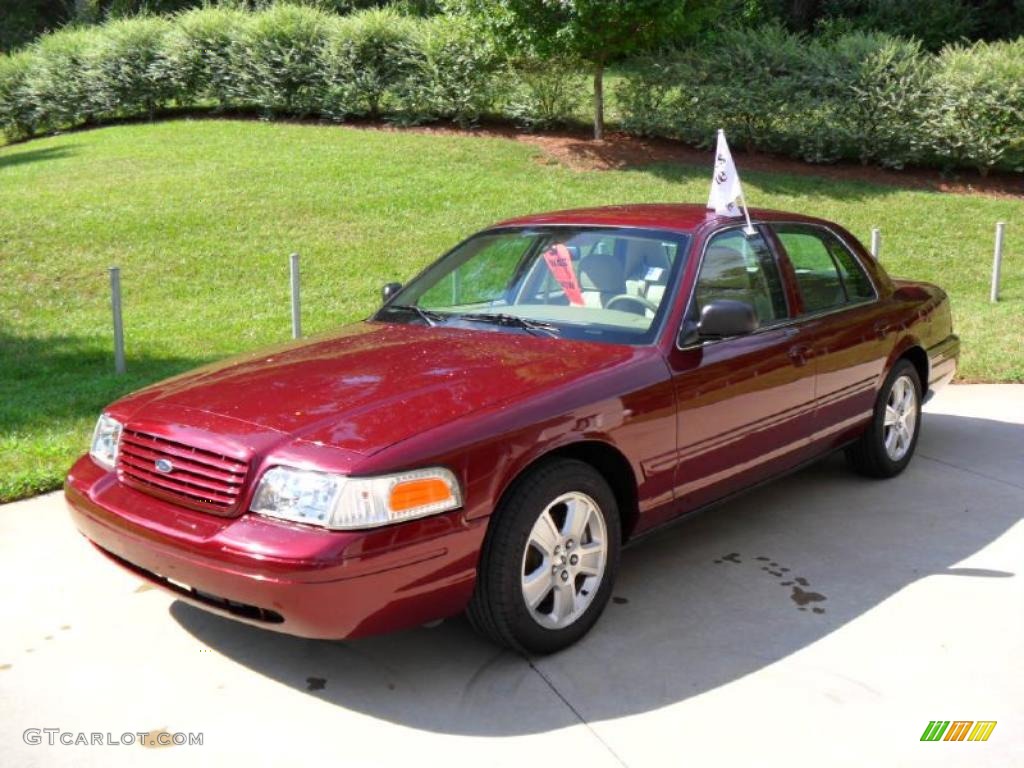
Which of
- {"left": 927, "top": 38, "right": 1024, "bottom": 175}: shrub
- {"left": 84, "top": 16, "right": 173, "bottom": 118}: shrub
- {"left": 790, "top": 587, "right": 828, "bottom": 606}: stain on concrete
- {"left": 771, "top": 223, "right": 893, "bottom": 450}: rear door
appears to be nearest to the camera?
{"left": 790, "top": 587, "right": 828, "bottom": 606}: stain on concrete

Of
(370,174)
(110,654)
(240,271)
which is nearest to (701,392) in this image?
(110,654)

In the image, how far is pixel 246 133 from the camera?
64.2 feet

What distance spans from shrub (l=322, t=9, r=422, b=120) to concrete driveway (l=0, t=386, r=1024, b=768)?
625 inches

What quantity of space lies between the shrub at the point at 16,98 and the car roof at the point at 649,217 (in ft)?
66.1

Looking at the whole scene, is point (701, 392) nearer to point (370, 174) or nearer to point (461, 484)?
point (461, 484)

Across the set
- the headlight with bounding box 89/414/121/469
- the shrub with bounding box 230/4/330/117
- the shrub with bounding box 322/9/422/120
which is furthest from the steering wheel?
the shrub with bounding box 230/4/330/117

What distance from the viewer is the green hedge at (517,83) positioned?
17.7 meters

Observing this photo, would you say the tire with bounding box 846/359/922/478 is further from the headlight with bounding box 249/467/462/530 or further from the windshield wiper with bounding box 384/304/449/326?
the headlight with bounding box 249/467/462/530

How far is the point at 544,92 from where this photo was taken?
19531 mm

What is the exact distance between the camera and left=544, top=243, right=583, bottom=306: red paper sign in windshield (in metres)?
4.80

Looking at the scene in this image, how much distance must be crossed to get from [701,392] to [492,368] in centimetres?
98

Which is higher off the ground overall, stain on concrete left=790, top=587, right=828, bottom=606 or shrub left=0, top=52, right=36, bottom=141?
shrub left=0, top=52, right=36, bottom=141

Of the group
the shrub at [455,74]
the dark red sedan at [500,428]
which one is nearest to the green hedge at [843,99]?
the shrub at [455,74]

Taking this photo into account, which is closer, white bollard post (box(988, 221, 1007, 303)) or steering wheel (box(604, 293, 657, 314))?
steering wheel (box(604, 293, 657, 314))
